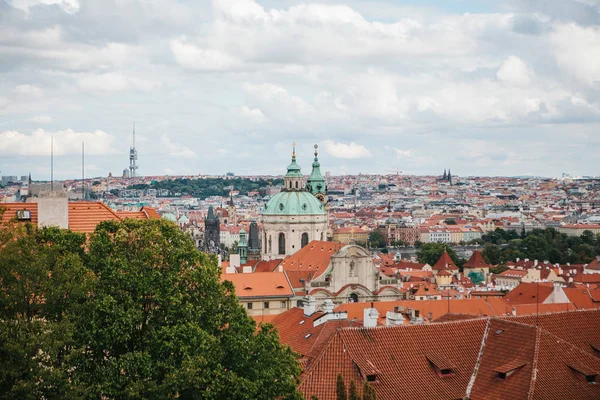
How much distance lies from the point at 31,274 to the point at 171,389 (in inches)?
151

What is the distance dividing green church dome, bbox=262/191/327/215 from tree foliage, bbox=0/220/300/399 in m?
67.0

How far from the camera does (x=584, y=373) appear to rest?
24438 mm

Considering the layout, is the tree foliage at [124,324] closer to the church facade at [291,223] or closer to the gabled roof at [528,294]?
the gabled roof at [528,294]

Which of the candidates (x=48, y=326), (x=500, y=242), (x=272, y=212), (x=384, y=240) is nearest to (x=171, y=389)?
(x=48, y=326)

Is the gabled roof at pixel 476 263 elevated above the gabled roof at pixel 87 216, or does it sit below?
below

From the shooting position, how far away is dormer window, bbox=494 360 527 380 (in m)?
24.4

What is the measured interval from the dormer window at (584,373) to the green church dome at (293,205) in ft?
216

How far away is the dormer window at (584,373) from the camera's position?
24.5 meters

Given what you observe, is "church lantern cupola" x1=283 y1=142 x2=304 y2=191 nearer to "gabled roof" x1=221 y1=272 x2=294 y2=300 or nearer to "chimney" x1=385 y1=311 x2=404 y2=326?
"gabled roof" x1=221 y1=272 x2=294 y2=300

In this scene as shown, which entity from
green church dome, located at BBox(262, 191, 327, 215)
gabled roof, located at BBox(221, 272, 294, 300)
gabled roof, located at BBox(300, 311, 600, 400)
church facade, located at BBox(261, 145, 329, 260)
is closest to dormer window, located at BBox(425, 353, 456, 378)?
gabled roof, located at BBox(300, 311, 600, 400)

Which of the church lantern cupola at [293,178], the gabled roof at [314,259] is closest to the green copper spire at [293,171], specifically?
the church lantern cupola at [293,178]

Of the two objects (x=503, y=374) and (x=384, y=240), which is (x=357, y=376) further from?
(x=384, y=240)

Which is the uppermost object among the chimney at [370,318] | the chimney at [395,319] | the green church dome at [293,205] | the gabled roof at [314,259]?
the green church dome at [293,205]

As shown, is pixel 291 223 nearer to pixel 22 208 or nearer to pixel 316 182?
pixel 316 182
